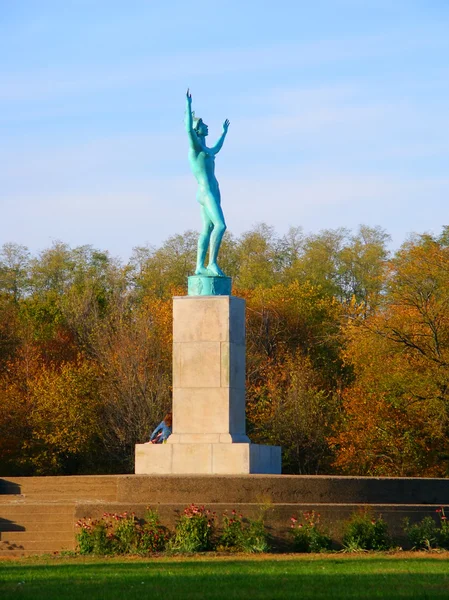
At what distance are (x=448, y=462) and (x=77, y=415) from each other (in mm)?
15112

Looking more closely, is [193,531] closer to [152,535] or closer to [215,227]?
[152,535]

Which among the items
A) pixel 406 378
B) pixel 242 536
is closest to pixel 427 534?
pixel 242 536

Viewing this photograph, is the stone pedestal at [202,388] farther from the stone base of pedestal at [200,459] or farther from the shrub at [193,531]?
the shrub at [193,531]

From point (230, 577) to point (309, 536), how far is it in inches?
204

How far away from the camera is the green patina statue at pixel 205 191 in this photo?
1122 inches

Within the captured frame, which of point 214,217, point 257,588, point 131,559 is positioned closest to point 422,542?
point 131,559

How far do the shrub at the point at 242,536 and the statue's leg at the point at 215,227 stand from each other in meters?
7.63

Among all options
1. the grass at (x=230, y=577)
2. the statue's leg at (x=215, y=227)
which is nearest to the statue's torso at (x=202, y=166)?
the statue's leg at (x=215, y=227)

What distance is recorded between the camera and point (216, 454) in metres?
26.5

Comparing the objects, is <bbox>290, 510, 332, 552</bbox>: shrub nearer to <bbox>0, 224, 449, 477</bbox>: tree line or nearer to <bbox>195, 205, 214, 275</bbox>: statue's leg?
<bbox>195, 205, 214, 275</bbox>: statue's leg

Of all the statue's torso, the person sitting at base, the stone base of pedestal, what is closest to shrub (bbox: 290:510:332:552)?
the stone base of pedestal

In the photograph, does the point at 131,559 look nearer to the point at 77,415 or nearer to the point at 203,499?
the point at 203,499

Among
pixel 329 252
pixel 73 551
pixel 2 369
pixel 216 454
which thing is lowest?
pixel 73 551

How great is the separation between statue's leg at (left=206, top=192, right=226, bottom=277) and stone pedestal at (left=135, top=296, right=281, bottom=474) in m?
1.32
